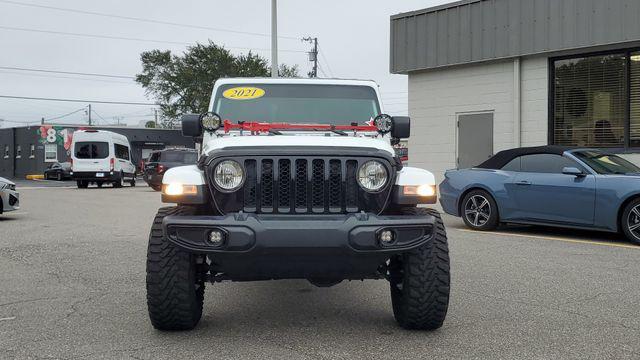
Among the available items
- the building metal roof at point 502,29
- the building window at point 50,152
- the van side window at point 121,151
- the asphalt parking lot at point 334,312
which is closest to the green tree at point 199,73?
the building window at point 50,152

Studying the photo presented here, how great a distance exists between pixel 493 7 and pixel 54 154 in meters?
42.0

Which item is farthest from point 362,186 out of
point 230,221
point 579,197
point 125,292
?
point 579,197

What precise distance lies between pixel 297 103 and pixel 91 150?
81.0ft

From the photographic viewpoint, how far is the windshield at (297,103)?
5.41 meters

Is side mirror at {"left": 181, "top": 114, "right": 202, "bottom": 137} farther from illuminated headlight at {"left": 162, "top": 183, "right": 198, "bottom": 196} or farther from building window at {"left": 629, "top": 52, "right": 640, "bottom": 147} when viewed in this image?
building window at {"left": 629, "top": 52, "right": 640, "bottom": 147}

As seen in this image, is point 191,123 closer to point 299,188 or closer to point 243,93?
point 243,93

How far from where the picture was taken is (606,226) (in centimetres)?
841

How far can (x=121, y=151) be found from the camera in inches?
1174

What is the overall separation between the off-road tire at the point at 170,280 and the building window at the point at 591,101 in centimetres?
1208

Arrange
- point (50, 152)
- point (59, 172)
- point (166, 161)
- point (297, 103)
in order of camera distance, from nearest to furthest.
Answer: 1. point (297, 103)
2. point (166, 161)
3. point (59, 172)
4. point (50, 152)

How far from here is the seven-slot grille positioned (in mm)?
3855

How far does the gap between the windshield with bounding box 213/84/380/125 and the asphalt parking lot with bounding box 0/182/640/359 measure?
1.55 metres

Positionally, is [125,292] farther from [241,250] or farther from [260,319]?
[241,250]

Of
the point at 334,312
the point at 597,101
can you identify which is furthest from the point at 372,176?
the point at 597,101
